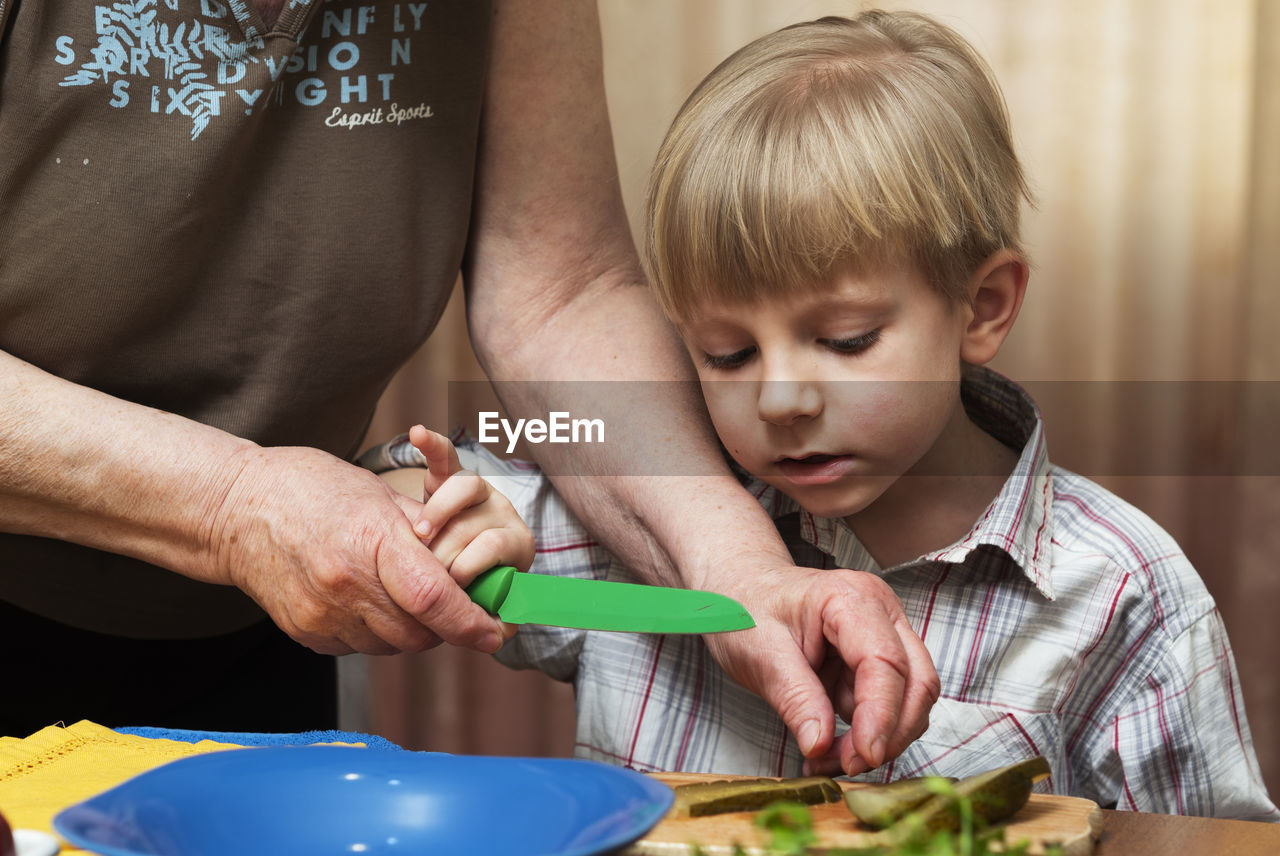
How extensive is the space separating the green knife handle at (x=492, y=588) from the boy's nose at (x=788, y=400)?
0.25m

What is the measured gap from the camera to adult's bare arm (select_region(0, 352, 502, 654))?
0.80 metres

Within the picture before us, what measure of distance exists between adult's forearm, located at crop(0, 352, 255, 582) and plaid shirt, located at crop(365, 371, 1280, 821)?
0.47 meters

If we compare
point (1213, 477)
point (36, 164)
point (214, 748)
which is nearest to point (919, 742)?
point (214, 748)

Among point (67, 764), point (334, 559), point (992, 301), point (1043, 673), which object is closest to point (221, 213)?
point (334, 559)

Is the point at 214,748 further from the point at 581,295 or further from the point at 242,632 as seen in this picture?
the point at 581,295

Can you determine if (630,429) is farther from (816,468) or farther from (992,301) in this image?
(992,301)

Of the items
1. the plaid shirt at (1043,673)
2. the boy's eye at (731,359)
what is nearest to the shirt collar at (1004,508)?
the plaid shirt at (1043,673)

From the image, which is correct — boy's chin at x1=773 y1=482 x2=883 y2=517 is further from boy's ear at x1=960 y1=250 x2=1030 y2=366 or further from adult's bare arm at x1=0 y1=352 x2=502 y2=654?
adult's bare arm at x1=0 y1=352 x2=502 y2=654

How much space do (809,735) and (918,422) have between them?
32cm

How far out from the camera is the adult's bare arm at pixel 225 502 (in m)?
0.80

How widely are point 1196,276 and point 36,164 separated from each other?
1815mm

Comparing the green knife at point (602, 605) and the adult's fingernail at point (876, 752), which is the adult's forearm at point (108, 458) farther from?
the adult's fingernail at point (876, 752)

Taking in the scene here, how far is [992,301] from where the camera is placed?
104 cm

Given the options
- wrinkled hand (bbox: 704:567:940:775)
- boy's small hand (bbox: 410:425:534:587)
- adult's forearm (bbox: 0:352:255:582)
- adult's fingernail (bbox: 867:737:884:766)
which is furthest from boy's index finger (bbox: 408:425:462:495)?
adult's fingernail (bbox: 867:737:884:766)
